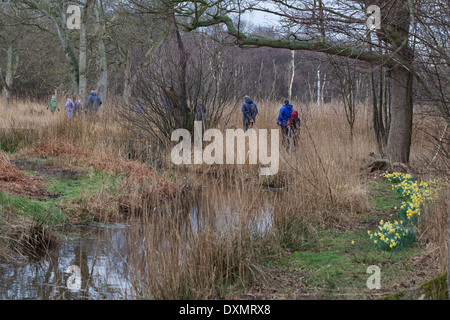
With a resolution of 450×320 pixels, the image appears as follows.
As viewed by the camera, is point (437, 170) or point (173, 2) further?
point (173, 2)

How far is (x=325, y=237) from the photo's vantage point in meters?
5.74

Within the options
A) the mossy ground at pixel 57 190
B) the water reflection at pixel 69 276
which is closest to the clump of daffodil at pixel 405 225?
the water reflection at pixel 69 276

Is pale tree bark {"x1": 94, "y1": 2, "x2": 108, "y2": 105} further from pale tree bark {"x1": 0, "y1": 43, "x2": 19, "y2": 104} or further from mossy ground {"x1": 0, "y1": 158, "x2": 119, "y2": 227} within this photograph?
mossy ground {"x1": 0, "y1": 158, "x2": 119, "y2": 227}

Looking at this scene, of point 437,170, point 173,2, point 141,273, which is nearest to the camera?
point 141,273

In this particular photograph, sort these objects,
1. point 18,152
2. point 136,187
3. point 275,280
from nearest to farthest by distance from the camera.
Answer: point 275,280, point 136,187, point 18,152

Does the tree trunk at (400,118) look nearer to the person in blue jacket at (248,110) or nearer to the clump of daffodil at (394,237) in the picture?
the person in blue jacket at (248,110)

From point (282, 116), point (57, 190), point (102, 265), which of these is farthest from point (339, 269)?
point (282, 116)

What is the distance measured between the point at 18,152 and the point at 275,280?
8.58 m

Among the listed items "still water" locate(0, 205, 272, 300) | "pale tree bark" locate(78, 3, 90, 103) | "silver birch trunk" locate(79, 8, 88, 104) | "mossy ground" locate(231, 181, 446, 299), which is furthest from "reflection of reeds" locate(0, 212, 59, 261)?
"pale tree bark" locate(78, 3, 90, 103)

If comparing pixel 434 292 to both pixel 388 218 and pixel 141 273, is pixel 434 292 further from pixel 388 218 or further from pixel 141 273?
pixel 388 218

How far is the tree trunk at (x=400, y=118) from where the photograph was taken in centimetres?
966

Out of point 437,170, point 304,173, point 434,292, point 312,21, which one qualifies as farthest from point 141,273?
point 312,21

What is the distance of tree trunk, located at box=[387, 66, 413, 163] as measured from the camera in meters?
9.66

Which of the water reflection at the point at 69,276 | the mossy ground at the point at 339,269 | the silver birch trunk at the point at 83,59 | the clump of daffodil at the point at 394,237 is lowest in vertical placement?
the water reflection at the point at 69,276
